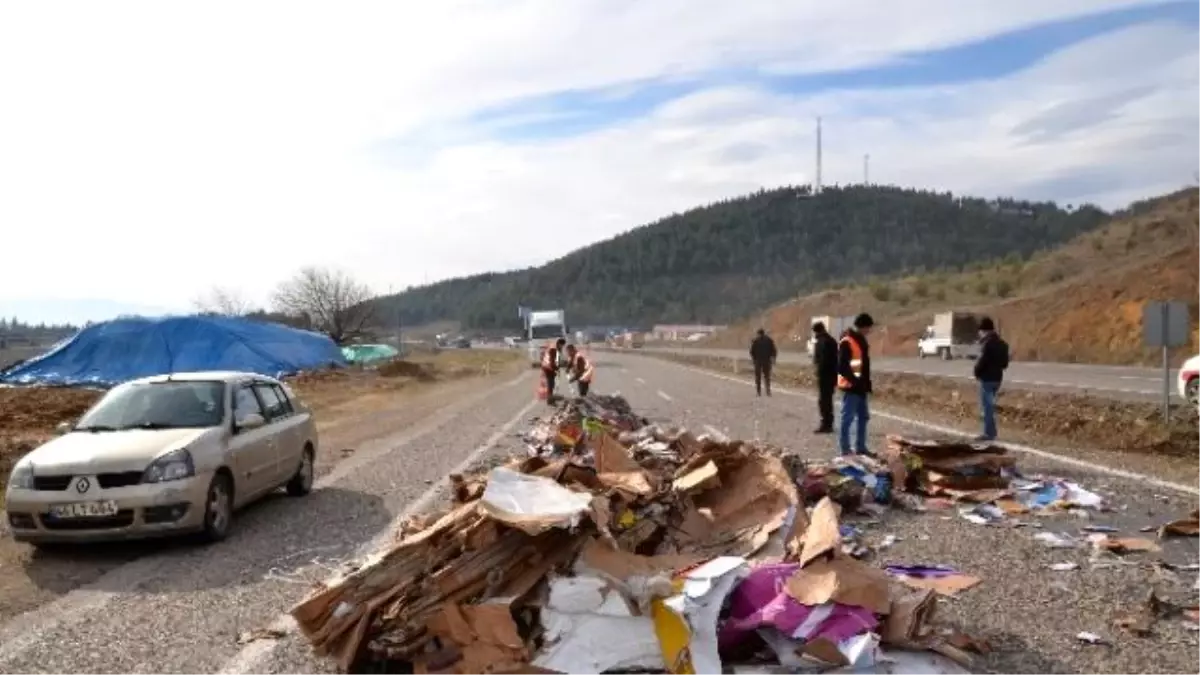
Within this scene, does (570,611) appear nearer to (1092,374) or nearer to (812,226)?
(1092,374)

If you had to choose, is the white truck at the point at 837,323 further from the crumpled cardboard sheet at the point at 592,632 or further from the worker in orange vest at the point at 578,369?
the crumpled cardboard sheet at the point at 592,632

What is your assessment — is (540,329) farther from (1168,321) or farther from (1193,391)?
(1168,321)

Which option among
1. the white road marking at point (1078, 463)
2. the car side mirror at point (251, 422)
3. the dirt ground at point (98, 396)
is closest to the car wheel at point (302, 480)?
the car side mirror at point (251, 422)

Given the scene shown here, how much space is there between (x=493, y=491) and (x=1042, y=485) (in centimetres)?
678

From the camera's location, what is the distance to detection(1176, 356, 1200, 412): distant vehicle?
19.5 m

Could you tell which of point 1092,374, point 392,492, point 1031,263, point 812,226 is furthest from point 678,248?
point 392,492

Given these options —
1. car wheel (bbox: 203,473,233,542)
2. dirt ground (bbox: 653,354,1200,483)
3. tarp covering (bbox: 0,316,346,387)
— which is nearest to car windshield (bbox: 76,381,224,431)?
car wheel (bbox: 203,473,233,542)

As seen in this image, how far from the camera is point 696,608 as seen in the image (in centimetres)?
546

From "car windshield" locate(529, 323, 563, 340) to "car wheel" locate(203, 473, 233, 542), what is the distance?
153 ft

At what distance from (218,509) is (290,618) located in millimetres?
3339

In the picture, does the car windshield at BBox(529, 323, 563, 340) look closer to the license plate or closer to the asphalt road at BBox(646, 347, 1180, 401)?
the asphalt road at BBox(646, 347, 1180, 401)

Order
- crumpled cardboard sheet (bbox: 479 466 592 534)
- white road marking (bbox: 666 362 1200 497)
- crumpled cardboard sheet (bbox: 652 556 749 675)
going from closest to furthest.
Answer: crumpled cardboard sheet (bbox: 652 556 749 675)
crumpled cardboard sheet (bbox: 479 466 592 534)
white road marking (bbox: 666 362 1200 497)

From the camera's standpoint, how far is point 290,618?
6.80 metres

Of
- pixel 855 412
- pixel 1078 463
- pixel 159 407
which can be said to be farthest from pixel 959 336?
pixel 159 407
